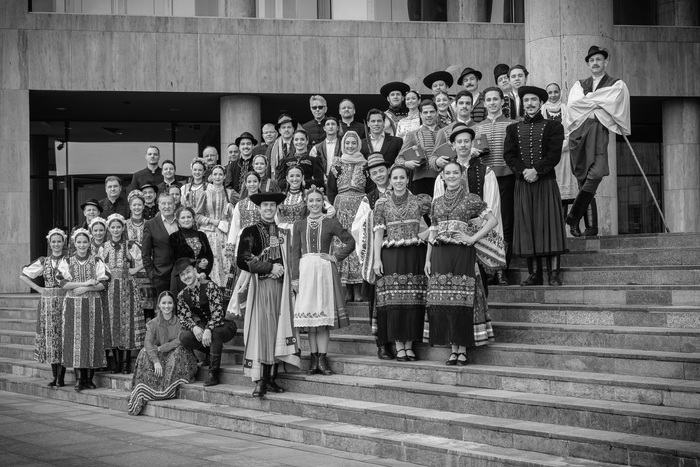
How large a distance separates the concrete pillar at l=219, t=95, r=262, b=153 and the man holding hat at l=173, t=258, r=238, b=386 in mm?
9701

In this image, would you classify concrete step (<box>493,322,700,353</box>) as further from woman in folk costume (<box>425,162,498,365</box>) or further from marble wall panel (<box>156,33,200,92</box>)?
marble wall panel (<box>156,33,200,92</box>)

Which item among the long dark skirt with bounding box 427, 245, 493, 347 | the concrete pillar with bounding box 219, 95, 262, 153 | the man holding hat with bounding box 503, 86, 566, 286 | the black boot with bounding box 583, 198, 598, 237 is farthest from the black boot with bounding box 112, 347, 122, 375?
the concrete pillar with bounding box 219, 95, 262, 153

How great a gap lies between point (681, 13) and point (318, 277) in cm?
1502

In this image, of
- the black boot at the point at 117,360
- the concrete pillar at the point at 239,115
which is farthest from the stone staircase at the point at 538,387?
the concrete pillar at the point at 239,115

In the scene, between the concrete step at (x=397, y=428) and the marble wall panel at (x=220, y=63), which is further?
the marble wall panel at (x=220, y=63)

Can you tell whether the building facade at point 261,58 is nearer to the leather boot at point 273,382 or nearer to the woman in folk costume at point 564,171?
the woman in folk costume at point 564,171

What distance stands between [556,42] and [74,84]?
10.5m

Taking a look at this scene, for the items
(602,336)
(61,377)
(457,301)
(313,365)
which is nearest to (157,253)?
(61,377)

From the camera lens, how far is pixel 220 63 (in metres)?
20.3

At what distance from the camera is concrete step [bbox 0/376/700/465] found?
22.1 feet

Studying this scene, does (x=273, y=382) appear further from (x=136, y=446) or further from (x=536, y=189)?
(x=536, y=189)

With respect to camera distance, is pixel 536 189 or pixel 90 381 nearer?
pixel 536 189

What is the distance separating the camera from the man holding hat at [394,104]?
41.7 feet

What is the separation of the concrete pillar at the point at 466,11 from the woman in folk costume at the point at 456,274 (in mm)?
12897
